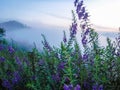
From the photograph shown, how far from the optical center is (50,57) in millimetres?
4539

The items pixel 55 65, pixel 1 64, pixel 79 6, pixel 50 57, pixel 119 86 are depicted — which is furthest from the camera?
pixel 1 64

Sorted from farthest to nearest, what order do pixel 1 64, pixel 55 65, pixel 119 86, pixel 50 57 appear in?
pixel 1 64 → pixel 50 57 → pixel 55 65 → pixel 119 86

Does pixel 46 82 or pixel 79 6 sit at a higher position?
pixel 79 6

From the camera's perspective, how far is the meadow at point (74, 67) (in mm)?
3842

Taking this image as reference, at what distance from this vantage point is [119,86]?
3.82 metres

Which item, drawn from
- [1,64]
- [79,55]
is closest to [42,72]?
[79,55]

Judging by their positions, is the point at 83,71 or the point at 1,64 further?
the point at 1,64

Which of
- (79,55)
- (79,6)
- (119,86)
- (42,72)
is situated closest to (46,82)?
(42,72)

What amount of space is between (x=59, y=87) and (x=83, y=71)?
0.93 feet

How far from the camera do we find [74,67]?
406 cm

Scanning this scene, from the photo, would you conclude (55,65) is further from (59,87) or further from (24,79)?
(24,79)

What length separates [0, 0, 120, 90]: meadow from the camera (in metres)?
3.84

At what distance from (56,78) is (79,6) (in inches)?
49.1

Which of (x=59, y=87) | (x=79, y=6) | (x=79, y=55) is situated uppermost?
(x=79, y=6)
